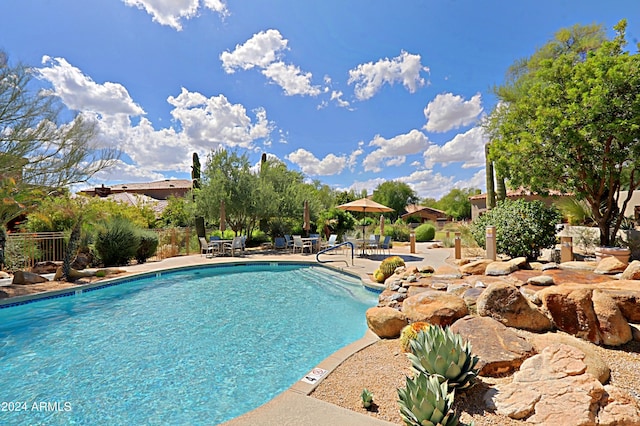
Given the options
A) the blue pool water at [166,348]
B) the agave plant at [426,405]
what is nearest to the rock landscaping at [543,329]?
the agave plant at [426,405]

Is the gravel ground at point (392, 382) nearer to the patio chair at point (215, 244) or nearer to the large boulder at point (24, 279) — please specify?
the large boulder at point (24, 279)

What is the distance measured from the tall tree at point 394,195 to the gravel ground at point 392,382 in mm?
40039

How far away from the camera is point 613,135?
22.2 ft

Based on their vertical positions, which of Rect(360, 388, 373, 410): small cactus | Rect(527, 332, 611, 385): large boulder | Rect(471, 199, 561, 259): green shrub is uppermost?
Rect(471, 199, 561, 259): green shrub

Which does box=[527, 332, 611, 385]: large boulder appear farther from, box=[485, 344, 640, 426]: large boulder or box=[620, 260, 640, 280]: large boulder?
box=[620, 260, 640, 280]: large boulder

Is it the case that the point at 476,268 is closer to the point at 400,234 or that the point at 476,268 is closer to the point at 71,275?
the point at 71,275

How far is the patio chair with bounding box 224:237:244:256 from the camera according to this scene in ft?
45.5

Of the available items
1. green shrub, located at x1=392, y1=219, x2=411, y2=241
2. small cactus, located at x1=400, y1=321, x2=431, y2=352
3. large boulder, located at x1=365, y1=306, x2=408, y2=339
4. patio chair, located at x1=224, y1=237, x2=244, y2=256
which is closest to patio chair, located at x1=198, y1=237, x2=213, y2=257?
patio chair, located at x1=224, y1=237, x2=244, y2=256

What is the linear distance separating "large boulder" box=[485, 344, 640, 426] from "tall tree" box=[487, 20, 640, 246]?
642 centimetres

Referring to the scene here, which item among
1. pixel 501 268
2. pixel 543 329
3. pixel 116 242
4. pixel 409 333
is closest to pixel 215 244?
pixel 116 242

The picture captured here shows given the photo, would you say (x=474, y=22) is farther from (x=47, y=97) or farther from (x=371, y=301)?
(x=47, y=97)

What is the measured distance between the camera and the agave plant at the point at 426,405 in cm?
213

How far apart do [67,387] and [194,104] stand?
13603 millimetres

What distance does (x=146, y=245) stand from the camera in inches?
497
